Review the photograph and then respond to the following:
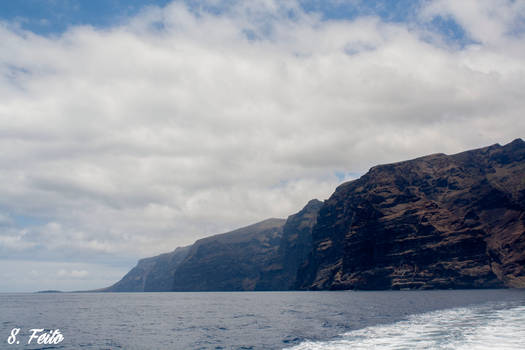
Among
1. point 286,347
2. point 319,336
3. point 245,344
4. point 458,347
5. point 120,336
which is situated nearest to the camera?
point 458,347

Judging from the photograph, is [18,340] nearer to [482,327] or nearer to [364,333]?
[364,333]

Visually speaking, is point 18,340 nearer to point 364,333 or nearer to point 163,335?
point 163,335

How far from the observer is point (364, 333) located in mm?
43188

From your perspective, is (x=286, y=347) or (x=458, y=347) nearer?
(x=458, y=347)

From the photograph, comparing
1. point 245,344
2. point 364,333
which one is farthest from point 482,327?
point 245,344

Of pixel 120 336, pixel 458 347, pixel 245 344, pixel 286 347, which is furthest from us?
pixel 120 336

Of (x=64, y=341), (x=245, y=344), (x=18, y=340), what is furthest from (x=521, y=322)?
(x=18, y=340)

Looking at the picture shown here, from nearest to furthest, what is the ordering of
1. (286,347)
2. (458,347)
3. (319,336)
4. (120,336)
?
(458,347)
(286,347)
(319,336)
(120,336)

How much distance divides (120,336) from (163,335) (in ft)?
15.3

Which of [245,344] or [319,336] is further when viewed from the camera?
[319,336]

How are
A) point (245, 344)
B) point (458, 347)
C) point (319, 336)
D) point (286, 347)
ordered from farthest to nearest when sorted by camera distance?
point (319, 336) → point (245, 344) → point (286, 347) → point (458, 347)

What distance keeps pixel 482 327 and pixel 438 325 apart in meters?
5.57

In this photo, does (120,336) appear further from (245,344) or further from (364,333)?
(364,333)

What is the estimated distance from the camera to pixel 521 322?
42.5 m
